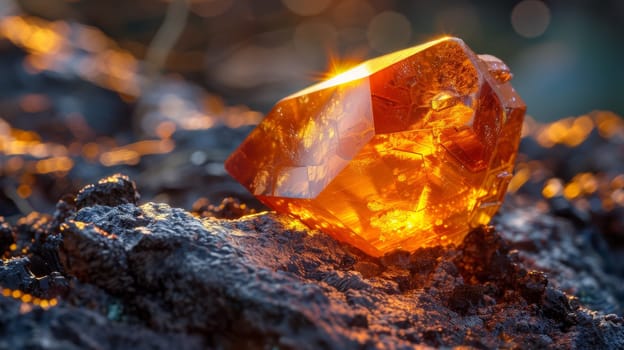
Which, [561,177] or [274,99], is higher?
[274,99]

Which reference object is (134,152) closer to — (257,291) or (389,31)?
(257,291)

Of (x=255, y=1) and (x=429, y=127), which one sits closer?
(x=429, y=127)

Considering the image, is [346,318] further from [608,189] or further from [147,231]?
[608,189]

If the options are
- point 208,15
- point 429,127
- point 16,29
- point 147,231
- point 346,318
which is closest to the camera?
point 346,318

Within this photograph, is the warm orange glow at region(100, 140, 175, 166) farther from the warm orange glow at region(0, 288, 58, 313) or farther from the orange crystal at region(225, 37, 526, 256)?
the warm orange glow at region(0, 288, 58, 313)

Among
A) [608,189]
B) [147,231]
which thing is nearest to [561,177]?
[608,189]

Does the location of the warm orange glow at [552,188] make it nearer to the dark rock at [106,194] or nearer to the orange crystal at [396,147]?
the orange crystal at [396,147]

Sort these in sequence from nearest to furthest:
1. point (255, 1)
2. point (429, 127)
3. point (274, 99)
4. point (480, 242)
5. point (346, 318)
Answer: point (346, 318), point (429, 127), point (480, 242), point (274, 99), point (255, 1)

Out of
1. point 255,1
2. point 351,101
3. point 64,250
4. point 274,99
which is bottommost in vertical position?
point 64,250
